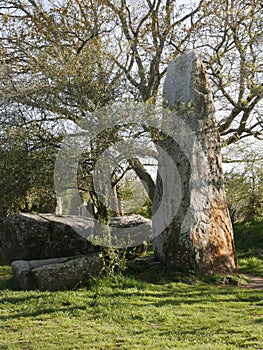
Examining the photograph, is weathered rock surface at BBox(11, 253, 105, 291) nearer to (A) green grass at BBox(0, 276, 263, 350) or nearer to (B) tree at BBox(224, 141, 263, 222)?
(A) green grass at BBox(0, 276, 263, 350)

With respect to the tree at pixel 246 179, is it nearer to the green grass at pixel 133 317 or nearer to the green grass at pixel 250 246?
the green grass at pixel 250 246

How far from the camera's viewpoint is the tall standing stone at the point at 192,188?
1057 cm

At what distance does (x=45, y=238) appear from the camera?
11.5 m

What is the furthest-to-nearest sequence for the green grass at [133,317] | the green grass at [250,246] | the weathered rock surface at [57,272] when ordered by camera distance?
the green grass at [250,246], the weathered rock surface at [57,272], the green grass at [133,317]

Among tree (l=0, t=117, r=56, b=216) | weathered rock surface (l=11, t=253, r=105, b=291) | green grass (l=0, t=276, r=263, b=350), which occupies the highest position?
tree (l=0, t=117, r=56, b=216)

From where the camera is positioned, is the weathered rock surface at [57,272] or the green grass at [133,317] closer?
the green grass at [133,317]

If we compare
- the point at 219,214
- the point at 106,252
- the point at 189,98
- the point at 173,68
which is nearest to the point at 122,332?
the point at 106,252

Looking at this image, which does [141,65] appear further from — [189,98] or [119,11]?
[189,98]

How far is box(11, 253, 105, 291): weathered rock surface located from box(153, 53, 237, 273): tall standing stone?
2170 mm

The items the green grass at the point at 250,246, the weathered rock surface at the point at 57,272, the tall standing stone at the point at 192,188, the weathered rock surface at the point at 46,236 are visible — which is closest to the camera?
the weathered rock surface at the point at 57,272

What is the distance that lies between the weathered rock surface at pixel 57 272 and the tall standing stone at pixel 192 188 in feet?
7.12

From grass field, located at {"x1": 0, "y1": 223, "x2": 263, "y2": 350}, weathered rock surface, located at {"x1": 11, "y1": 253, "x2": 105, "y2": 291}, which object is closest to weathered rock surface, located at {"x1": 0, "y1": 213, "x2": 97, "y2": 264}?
grass field, located at {"x1": 0, "y1": 223, "x2": 263, "y2": 350}

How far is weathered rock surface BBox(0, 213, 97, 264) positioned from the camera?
1139 centimetres

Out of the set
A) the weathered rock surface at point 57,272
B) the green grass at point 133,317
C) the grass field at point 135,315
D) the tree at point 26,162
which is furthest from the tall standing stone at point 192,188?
the tree at point 26,162
